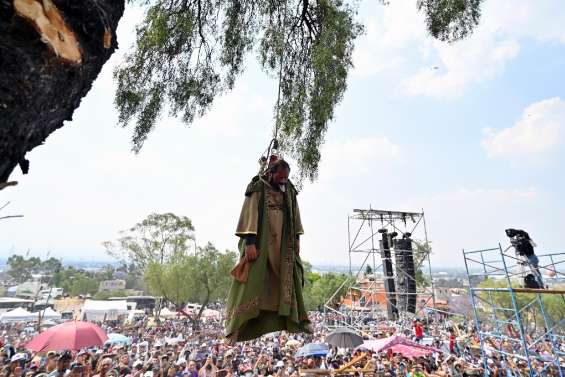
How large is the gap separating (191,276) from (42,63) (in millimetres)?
25028

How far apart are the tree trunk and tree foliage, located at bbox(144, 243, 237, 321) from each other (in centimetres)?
2341

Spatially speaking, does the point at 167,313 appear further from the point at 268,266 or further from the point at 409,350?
the point at 268,266

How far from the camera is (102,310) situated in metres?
24.7

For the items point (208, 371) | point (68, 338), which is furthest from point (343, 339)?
point (68, 338)

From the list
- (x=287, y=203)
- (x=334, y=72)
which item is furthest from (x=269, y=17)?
(x=287, y=203)

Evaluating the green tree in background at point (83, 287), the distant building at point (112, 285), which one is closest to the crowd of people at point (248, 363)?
the green tree in background at point (83, 287)

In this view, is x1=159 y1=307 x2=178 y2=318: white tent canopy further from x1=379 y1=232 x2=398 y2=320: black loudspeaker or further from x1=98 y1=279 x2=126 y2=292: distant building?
x1=98 y1=279 x2=126 y2=292: distant building

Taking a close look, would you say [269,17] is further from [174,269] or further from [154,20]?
[174,269]

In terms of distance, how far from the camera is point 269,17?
4.27m

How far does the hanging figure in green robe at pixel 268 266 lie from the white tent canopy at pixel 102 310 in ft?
89.5

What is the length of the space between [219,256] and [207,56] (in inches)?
912

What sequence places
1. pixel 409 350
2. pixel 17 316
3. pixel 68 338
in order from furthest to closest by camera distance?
pixel 17 316, pixel 409 350, pixel 68 338

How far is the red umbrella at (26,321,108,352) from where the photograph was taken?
7141 mm

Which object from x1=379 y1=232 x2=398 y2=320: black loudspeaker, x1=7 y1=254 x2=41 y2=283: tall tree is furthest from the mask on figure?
x1=7 y1=254 x2=41 y2=283: tall tree
